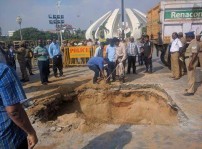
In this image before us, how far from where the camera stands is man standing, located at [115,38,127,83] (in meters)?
10.1

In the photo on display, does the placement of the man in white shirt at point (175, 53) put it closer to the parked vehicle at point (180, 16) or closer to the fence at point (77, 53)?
the parked vehicle at point (180, 16)

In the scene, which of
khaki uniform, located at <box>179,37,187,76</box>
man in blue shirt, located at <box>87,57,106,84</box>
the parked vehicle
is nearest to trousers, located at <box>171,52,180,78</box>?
khaki uniform, located at <box>179,37,187,76</box>

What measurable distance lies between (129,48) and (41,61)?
13.1 ft

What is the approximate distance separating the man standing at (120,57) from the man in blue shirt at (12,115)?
7.82 m

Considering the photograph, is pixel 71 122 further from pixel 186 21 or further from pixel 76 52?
pixel 76 52

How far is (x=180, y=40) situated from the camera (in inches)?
403

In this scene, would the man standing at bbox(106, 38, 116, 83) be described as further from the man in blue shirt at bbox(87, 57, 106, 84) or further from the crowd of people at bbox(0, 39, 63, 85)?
the crowd of people at bbox(0, 39, 63, 85)

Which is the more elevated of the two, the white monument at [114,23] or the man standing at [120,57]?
the white monument at [114,23]

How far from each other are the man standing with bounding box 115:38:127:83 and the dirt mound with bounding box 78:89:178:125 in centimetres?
83

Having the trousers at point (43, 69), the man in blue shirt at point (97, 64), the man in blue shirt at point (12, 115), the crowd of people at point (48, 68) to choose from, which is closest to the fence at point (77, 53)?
the crowd of people at point (48, 68)

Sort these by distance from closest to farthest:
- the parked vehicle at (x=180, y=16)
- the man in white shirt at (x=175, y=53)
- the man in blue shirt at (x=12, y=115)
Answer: the man in blue shirt at (x=12, y=115) < the man in white shirt at (x=175, y=53) < the parked vehicle at (x=180, y=16)

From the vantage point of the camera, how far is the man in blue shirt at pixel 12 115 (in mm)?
2152

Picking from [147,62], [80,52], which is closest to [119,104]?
[147,62]

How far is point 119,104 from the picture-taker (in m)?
9.56
